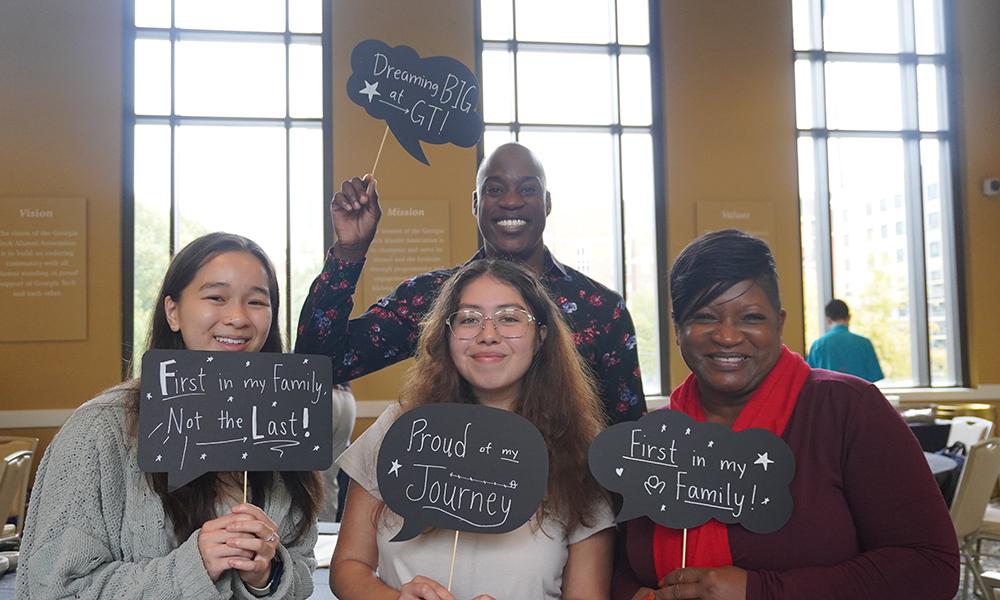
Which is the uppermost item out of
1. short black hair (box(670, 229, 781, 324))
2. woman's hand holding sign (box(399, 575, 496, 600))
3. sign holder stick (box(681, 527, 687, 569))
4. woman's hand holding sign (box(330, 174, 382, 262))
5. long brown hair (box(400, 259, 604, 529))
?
woman's hand holding sign (box(330, 174, 382, 262))

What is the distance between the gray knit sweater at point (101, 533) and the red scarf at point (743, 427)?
0.67 metres

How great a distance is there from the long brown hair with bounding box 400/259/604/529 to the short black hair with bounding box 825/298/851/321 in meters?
5.44

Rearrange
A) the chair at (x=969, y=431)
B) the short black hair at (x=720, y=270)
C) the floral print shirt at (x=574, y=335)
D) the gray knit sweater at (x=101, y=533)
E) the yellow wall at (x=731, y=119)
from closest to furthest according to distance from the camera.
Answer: the gray knit sweater at (x=101, y=533), the short black hair at (x=720, y=270), the floral print shirt at (x=574, y=335), the chair at (x=969, y=431), the yellow wall at (x=731, y=119)

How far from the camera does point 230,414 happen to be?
136 centimetres

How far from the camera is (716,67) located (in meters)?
6.76

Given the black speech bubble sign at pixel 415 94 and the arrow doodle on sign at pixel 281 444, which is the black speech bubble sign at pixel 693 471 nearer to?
the arrow doodle on sign at pixel 281 444

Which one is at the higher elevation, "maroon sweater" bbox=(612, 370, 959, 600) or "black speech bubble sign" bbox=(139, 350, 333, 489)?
"black speech bubble sign" bbox=(139, 350, 333, 489)

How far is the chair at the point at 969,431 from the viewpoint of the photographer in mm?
4665

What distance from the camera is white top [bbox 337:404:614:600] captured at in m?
1.43

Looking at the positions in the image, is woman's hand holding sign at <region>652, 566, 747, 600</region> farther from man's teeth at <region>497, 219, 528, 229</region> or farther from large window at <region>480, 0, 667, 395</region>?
large window at <region>480, 0, 667, 395</region>

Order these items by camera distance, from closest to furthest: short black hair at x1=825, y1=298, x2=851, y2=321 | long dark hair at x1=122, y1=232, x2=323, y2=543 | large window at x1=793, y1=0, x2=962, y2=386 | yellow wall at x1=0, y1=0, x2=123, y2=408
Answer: long dark hair at x1=122, y1=232, x2=323, y2=543 → yellow wall at x1=0, y1=0, x2=123, y2=408 → short black hair at x1=825, y1=298, x2=851, y2=321 → large window at x1=793, y1=0, x2=962, y2=386

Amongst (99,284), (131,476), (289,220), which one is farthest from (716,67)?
(131,476)

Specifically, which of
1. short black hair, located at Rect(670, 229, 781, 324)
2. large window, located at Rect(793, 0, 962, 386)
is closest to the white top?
short black hair, located at Rect(670, 229, 781, 324)

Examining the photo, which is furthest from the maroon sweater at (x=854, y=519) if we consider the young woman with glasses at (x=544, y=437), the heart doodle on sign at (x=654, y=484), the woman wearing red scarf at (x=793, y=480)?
the young woman with glasses at (x=544, y=437)
